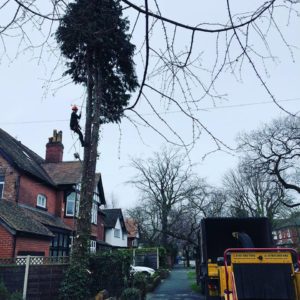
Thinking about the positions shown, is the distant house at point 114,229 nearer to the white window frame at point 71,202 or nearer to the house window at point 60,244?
the white window frame at point 71,202

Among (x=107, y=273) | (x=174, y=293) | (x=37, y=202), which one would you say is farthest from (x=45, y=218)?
(x=107, y=273)

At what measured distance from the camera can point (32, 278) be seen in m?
12.0

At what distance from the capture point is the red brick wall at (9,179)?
2152 cm

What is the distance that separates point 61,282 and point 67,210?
15125mm

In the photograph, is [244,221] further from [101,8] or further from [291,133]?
[291,133]

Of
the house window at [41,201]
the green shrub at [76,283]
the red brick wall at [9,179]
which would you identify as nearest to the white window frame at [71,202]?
the house window at [41,201]

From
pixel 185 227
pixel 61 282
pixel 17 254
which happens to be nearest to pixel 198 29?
pixel 61 282

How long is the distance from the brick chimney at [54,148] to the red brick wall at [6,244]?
13.3 metres

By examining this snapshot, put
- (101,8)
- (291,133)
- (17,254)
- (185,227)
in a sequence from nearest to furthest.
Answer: (101,8) → (17,254) → (291,133) → (185,227)

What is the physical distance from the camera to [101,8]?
2738 mm

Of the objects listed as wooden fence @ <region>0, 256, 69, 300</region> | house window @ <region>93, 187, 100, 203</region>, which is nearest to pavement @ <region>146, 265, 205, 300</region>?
wooden fence @ <region>0, 256, 69, 300</region>

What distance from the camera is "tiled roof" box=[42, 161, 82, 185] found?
2734cm

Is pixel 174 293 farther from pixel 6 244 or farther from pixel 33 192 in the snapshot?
pixel 33 192

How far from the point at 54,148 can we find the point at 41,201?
7.13 meters
